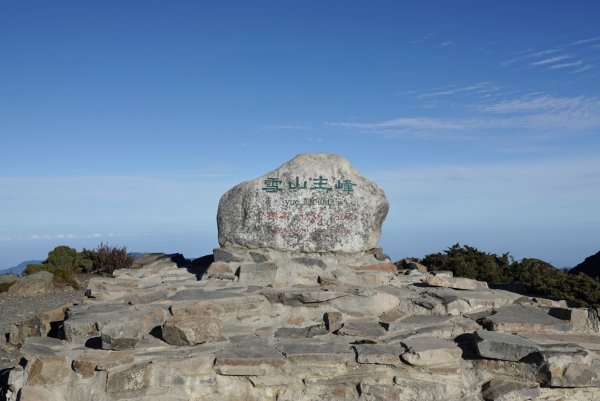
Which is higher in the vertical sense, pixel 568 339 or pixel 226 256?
pixel 226 256


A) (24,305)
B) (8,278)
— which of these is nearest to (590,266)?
(24,305)

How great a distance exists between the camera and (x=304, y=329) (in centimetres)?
576

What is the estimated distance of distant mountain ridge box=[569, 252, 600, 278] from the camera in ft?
40.7

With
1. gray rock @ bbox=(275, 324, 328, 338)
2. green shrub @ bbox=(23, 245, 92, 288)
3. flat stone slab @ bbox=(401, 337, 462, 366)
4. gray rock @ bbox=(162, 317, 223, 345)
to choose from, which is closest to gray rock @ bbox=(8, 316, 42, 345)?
gray rock @ bbox=(162, 317, 223, 345)

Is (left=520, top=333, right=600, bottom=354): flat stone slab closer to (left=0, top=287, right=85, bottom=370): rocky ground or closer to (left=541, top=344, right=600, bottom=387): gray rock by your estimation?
(left=541, top=344, right=600, bottom=387): gray rock

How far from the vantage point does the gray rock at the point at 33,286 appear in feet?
42.1

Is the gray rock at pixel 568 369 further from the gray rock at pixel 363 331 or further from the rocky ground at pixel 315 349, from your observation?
the gray rock at pixel 363 331

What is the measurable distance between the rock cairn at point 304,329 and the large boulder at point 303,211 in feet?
0.05

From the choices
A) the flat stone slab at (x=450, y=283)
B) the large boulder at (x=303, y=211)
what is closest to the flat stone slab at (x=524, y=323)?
the flat stone slab at (x=450, y=283)

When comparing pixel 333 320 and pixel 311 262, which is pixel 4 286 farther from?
pixel 333 320

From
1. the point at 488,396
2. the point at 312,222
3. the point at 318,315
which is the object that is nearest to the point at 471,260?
the point at 312,222

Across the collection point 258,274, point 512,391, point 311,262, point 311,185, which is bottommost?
point 512,391

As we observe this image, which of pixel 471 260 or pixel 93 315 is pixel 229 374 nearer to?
pixel 93 315

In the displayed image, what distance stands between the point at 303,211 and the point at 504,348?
143 inches
